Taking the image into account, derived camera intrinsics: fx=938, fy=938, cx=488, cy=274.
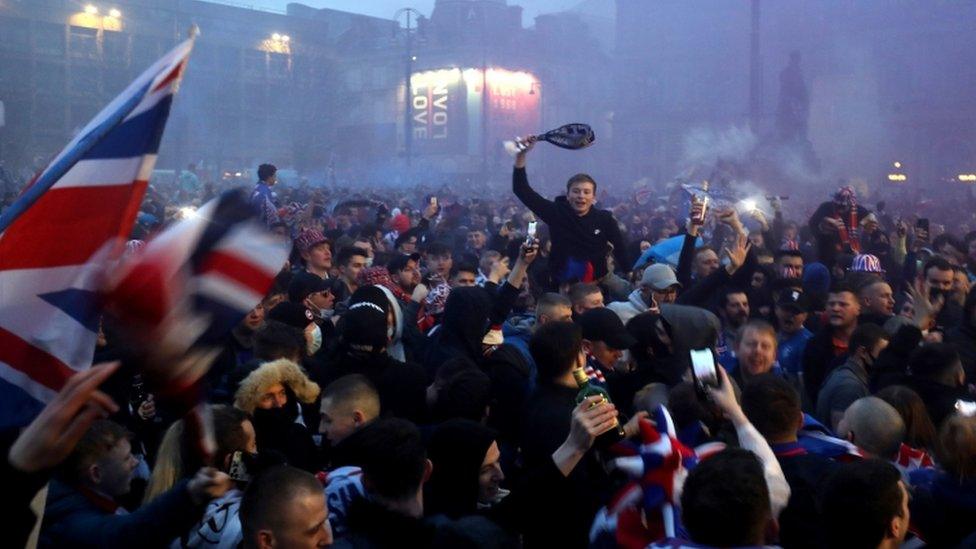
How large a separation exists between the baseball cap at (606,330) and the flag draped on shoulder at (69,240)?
2.91 metres

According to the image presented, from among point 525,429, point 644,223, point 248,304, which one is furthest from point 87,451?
point 644,223

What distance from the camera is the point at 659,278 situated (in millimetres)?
7172

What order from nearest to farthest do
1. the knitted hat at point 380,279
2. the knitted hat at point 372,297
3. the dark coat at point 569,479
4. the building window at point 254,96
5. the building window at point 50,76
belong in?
1. the dark coat at point 569,479
2. the knitted hat at point 372,297
3. the knitted hat at point 380,279
4. the building window at point 50,76
5. the building window at point 254,96

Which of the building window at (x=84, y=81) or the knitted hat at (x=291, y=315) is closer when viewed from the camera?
the knitted hat at (x=291, y=315)

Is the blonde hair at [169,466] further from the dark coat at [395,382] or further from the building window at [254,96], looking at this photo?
the building window at [254,96]

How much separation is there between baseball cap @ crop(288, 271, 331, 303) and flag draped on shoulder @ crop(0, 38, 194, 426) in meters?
3.97

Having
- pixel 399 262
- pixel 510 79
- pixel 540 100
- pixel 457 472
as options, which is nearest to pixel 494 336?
pixel 399 262

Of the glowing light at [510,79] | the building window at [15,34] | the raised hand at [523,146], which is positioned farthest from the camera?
the glowing light at [510,79]

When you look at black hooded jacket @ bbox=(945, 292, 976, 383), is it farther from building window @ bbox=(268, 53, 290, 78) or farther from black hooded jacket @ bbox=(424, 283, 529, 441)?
building window @ bbox=(268, 53, 290, 78)

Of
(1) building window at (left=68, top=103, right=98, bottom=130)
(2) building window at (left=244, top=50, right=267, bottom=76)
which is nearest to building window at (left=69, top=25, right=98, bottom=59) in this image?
(1) building window at (left=68, top=103, right=98, bottom=130)

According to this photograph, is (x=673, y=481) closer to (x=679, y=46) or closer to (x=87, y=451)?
(x=87, y=451)

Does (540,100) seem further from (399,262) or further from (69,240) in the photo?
(69,240)

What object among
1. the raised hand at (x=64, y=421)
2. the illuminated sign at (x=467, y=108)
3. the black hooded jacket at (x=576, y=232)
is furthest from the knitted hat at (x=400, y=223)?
the illuminated sign at (x=467, y=108)

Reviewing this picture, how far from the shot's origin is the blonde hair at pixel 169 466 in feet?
11.1
